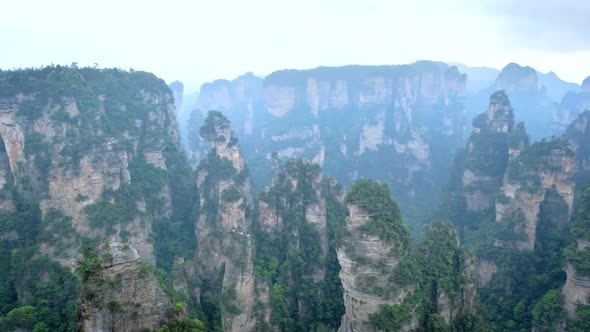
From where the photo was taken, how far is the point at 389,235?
79.5ft

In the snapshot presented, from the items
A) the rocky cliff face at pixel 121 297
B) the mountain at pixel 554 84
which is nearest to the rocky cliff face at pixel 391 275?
the rocky cliff face at pixel 121 297

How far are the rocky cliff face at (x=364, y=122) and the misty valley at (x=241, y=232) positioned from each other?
13.9m

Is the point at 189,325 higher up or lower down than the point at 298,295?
higher up

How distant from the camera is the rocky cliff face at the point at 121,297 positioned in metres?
15.8

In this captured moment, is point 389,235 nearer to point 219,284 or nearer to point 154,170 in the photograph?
point 219,284

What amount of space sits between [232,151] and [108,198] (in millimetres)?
13705

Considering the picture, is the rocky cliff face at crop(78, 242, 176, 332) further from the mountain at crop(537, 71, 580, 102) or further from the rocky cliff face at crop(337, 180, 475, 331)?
the mountain at crop(537, 71, 580, 102)

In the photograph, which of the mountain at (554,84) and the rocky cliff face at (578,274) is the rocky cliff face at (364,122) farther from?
the mountain at (554,84)

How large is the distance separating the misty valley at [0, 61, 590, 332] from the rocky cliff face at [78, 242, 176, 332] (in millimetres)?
51

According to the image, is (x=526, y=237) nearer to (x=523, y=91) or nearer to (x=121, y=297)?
(x=121, y=297)

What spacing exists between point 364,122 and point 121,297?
64.7 m

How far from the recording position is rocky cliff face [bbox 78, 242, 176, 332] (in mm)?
15820

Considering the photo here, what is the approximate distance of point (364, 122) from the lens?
76562 mm

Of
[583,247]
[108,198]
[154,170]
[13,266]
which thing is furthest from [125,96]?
[583,247]
